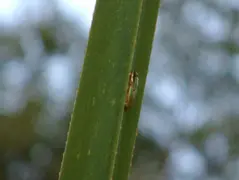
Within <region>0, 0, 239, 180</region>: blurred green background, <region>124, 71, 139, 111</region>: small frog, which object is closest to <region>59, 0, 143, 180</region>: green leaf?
<region>124, 71, 139, 111</region>: small frog

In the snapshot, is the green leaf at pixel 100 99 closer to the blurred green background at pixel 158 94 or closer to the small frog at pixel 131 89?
the small frog at pixel 131 89

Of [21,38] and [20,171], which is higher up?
[21,38]

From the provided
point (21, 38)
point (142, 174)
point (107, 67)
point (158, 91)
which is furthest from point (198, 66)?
point (107, 67)

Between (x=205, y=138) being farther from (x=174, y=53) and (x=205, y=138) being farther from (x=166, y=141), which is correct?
(x=174, y=53)

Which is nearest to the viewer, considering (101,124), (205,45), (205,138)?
(101,124)

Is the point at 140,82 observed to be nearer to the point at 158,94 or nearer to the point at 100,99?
the point at 100,99

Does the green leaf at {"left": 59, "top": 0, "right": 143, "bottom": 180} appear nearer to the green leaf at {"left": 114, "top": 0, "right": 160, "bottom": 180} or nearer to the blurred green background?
the green leaf at {"left": 114, "top": 0, "right": 160, "bottom": 180}
